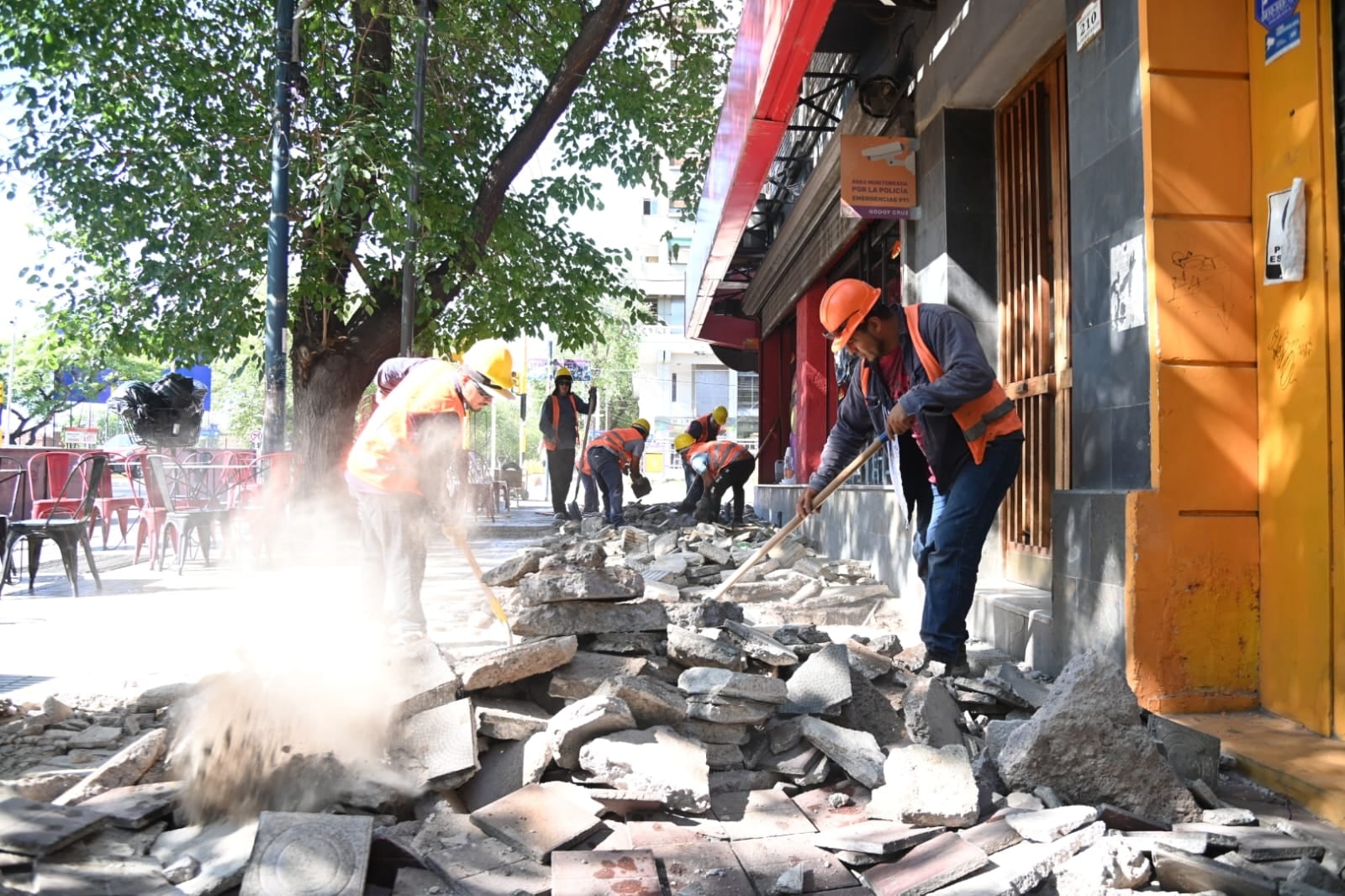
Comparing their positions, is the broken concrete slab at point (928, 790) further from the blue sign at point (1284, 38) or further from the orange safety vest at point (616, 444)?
the orange safety vest at point (616, 444)

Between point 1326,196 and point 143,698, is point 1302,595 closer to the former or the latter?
point 1326,196

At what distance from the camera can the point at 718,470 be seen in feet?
40.7

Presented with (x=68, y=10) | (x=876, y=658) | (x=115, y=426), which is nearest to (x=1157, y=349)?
(x=876, y=658)

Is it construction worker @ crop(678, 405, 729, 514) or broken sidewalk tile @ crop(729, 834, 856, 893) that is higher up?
construction worker @ crop(678, 405, 729, 514)

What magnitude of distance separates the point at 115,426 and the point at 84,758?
1439 inches

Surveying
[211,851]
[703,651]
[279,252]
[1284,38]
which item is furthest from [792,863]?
[279,252]

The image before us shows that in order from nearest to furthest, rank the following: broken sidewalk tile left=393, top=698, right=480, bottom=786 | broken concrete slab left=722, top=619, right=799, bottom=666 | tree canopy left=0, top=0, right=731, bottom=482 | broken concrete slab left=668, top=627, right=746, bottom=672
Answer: broken sidewalk tile left=393, top=698, right=480, bottom=786 → broken concrete slab left=668, top=627, right=746, bottom=672 → broken concrete slab left=722, top=619, right=799, bottom=666 → tree canopy left=0, top=0, right=731, bottom=482

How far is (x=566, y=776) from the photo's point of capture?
321 centimetres

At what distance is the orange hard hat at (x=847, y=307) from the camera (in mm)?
4188

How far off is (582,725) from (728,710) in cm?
59

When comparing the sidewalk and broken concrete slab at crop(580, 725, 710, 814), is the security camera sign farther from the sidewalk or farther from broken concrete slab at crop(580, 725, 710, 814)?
broken concrete slab at crop(580, 725, 710, 814)

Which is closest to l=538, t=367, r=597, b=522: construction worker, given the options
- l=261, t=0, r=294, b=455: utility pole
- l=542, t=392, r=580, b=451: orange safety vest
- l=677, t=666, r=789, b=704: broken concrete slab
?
l=542, t=392, r=580, b=451: orange safety vest

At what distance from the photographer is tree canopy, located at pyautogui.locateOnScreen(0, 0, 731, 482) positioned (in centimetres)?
854

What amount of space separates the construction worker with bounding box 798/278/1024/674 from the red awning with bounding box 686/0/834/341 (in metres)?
1.88
